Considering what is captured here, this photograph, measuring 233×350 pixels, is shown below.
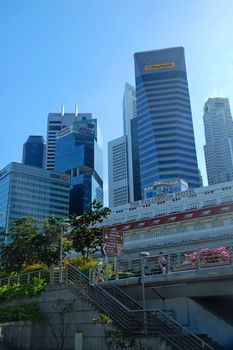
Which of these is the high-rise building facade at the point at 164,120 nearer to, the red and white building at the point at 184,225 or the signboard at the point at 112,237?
the red and white building at the point at 184,225

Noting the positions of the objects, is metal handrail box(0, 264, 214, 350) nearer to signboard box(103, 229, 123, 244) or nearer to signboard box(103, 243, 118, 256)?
signboard box(103, 243, 118, 256)

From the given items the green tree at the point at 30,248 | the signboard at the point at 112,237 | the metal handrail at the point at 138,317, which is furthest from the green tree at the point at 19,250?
the signboard at the point at 112,237

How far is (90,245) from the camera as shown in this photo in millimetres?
34969

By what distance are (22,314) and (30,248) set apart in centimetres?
1798

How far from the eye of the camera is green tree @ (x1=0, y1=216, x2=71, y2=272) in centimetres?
4222

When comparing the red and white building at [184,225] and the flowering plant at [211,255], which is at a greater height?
the red and white building at [184,225]

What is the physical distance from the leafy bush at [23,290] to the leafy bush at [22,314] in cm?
92

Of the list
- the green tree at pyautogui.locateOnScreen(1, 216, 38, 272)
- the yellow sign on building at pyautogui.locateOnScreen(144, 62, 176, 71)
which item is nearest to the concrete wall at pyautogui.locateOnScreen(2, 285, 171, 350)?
the green tree at pyautogui.locateOnScreen(1, 216, 38, 272)

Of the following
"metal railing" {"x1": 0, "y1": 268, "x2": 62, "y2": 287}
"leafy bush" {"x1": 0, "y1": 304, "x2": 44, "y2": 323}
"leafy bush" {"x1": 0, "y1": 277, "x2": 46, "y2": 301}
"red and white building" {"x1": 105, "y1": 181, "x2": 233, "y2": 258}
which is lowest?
"leafy bush" {"x1": 0, "y1": 304, "x2": 44, "y2": 323}

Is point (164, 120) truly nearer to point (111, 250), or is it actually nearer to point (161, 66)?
point (161, 66)

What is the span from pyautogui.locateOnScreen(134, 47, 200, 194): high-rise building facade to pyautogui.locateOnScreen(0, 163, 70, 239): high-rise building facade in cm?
3691

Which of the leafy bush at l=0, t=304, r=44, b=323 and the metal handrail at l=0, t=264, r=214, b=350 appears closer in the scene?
the metal handrail at l=0, t=264, r=214, b=350

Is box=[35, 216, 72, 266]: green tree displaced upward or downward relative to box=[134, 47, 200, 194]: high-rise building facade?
downward

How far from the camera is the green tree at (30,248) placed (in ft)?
139
